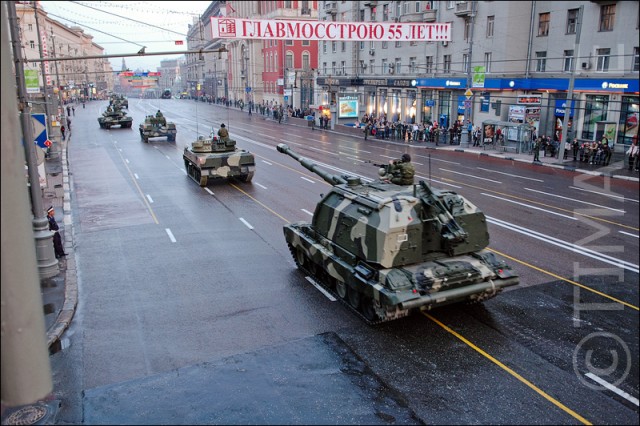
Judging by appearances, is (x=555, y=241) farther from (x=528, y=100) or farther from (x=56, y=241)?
(x=528, y=100)

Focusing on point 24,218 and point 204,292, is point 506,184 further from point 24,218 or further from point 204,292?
point 24,218

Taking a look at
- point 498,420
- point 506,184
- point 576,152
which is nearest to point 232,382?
point 498,420

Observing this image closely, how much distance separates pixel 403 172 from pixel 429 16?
34.8 metres

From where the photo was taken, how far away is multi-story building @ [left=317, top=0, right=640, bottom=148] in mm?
27047

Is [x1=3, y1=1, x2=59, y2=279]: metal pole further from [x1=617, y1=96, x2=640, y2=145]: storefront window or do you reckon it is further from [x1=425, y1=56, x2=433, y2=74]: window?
[x1=425, y1=56, x2=433, y2=74]: window

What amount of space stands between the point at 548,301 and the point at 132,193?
18.3 m

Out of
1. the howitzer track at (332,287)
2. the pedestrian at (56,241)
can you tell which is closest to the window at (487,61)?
the howitzer track at (332,287)

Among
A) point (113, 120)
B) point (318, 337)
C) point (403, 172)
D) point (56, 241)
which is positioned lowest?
point (318, 337)

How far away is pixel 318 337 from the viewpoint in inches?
391

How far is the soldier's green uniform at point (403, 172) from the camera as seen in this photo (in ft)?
39.3

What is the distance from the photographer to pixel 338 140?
152 ft

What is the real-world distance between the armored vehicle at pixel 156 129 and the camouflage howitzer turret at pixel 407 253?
3453cm

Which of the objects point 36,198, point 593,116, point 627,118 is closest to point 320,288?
point 36,198

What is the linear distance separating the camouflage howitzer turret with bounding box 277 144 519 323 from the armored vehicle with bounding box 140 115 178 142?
34.5 meters
